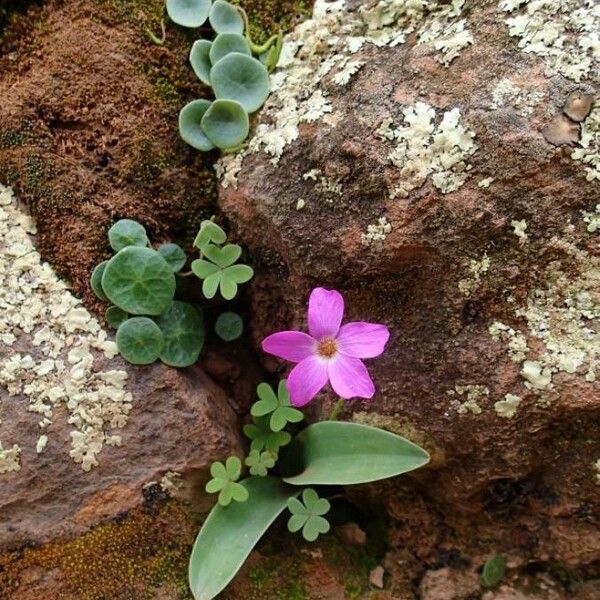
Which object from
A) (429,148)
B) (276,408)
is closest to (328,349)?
(276,408)

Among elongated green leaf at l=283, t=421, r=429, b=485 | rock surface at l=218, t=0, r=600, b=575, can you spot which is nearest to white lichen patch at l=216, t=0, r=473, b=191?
rock surface at l=218, t=0, r=600, b=575

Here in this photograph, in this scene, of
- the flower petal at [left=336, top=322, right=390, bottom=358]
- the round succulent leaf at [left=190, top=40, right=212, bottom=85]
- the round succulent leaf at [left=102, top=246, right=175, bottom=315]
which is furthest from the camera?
the round succulent leaf at [left=190, top=40, right=212, bottom=85]

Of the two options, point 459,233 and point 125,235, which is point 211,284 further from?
point 459,233

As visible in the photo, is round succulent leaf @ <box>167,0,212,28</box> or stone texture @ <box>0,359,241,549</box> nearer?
stone texture @ <box>0,359,241,549</box>

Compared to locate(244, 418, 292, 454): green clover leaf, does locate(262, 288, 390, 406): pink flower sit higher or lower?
higher

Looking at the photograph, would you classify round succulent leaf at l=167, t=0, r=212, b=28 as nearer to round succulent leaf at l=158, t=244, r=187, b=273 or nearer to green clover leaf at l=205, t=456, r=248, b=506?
round succulent leaf at l=158, t=244, r=187, b=273

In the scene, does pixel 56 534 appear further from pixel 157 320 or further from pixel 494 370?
pixel 494 370

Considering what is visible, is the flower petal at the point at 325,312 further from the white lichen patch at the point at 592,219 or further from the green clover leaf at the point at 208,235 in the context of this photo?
the white lichen patch at the point at 592,219
